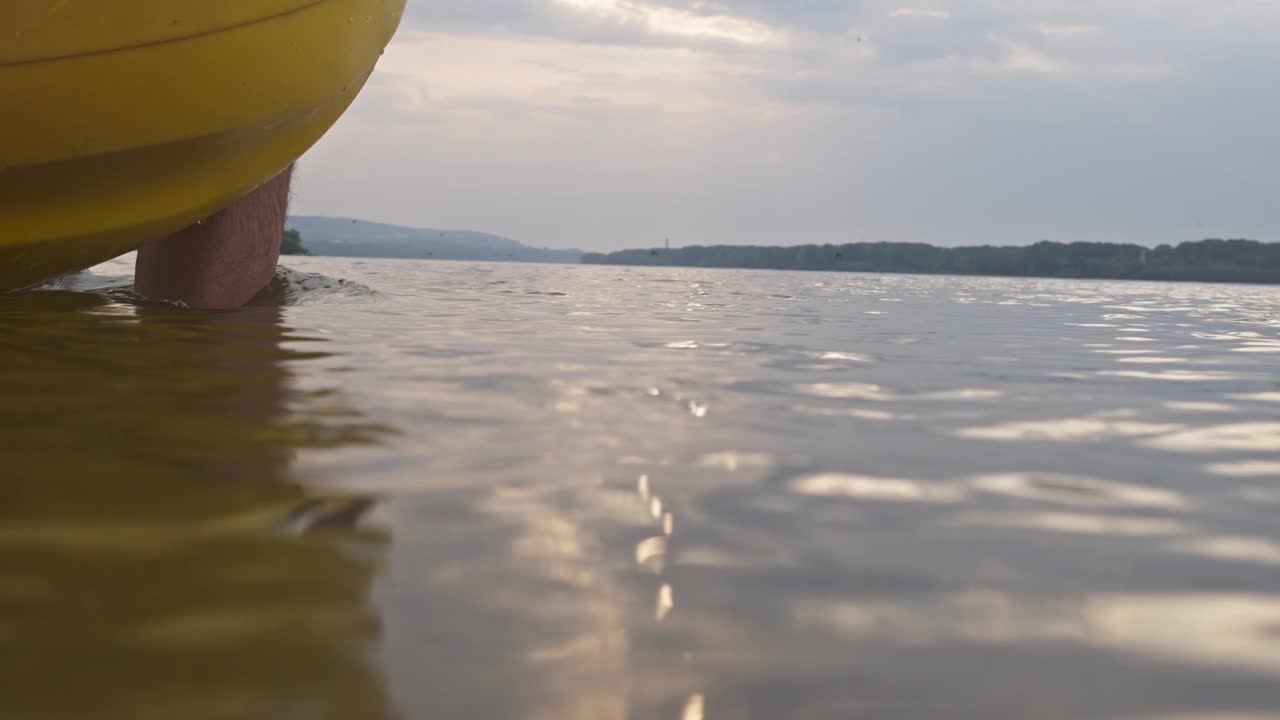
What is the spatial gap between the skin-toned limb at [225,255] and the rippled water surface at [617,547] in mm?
2349

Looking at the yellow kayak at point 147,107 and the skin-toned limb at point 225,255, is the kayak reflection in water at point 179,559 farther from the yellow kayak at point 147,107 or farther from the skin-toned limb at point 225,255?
the skin-toned limb at point 225,255

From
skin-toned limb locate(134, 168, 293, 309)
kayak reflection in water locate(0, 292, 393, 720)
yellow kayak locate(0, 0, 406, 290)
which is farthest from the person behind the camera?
skin-toned limb locate(134, 168, 293, 309)

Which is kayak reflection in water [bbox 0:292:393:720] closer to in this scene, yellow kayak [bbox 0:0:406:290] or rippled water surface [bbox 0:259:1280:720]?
rippled water surface [bbox 0:259:1280:720]

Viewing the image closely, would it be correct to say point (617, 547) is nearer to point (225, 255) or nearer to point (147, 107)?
point (147, 107)

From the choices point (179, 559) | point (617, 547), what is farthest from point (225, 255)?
point (617, 547)

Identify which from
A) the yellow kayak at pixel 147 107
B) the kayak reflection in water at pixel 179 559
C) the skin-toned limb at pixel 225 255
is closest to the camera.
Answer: the kayak reflection in water at pixel 179 559

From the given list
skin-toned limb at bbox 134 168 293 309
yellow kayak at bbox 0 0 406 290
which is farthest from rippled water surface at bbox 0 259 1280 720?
skin-toned limb at bbox 134 168 293 309

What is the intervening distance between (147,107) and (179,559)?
11.1ft

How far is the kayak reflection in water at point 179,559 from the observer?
0.97 m

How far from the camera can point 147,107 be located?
163 inches

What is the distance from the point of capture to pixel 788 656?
43.3 inches

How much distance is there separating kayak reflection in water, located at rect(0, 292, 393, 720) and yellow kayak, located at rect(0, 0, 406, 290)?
1.70 m

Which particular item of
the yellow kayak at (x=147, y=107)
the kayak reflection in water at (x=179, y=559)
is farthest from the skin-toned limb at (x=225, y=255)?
the kayak reflection in water at (x=179, y=559)

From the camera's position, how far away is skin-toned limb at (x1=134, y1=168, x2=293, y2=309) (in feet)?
17.9
